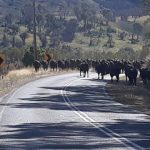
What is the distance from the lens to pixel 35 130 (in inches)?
731

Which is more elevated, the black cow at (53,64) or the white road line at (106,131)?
the white road line at (106,131)

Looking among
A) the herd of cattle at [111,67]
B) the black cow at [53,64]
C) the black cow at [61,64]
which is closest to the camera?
the herd of cattle at [111,67]

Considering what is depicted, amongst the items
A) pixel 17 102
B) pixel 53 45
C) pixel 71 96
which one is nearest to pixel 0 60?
pixel 71 96

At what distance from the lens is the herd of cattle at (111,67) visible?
169ft

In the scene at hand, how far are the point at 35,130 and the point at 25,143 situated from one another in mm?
2846

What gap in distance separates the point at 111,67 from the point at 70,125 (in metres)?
39.0

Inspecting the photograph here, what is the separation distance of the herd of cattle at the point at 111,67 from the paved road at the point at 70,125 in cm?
1917

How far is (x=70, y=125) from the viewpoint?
20.3 metres

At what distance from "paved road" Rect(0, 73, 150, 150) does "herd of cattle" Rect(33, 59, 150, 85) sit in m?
19.2

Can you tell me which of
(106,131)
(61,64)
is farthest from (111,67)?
(106,131)

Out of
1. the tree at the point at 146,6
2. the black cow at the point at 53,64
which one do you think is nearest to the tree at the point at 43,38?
the black cow at the point at 53,64

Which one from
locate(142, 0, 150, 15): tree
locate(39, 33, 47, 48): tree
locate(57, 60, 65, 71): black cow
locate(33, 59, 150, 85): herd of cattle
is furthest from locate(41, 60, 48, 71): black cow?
locate(39, 33, 47, 48): tree

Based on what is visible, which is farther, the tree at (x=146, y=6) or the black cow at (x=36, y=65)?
the tree at (x=146, y=6)

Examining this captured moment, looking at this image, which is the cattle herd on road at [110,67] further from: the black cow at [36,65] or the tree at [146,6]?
the tree at [146,6]
